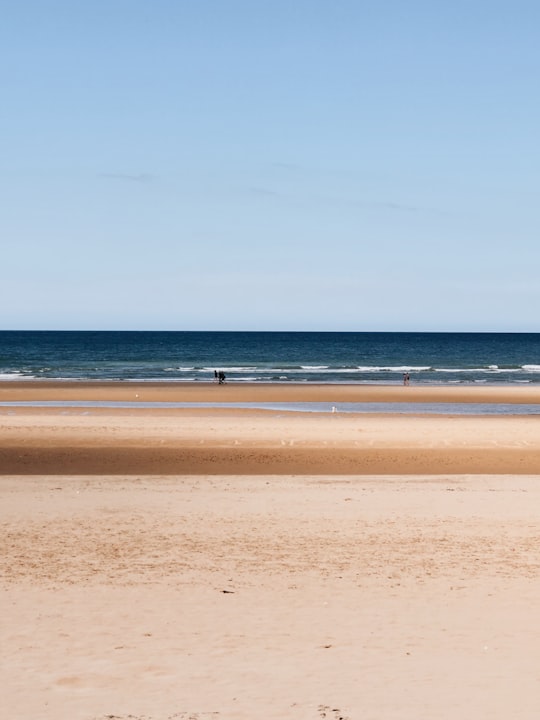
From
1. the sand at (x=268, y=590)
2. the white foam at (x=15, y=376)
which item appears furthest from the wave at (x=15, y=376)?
the sand at (x=268, y=590)

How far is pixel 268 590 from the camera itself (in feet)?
33.1

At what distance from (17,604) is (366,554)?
14.7ft

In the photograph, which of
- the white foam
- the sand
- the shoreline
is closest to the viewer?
the sand

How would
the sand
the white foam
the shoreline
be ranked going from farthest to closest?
the white foam
the shoreline
the sand

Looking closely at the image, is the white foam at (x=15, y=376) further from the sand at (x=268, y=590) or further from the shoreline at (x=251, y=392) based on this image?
the sand at (x=268, y=590)

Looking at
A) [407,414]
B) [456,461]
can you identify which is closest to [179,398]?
[407,414]

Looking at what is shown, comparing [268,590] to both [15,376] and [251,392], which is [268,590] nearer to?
[251,392]

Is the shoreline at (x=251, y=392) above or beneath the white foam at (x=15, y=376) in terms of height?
beneath

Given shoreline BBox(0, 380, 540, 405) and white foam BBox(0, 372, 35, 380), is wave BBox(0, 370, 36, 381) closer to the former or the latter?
white foam BBox(0, 372, 35, 380)

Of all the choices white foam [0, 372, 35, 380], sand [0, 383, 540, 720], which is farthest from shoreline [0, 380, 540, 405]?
sand [0, 383, 540, 720]

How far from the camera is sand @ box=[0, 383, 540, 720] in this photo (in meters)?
7.15

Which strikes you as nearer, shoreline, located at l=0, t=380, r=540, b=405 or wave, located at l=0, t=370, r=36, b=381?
shoreline, located at l=0, t=380, r=540, b=405

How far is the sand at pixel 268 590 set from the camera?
7.15 meters

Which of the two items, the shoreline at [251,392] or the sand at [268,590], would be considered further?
the shoreline at [251,392]
